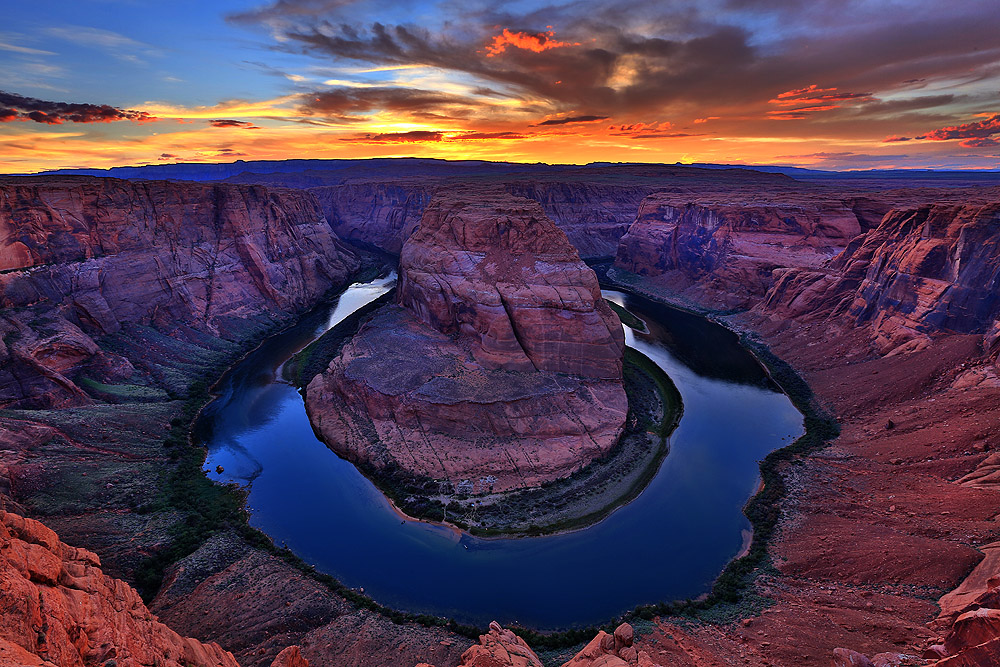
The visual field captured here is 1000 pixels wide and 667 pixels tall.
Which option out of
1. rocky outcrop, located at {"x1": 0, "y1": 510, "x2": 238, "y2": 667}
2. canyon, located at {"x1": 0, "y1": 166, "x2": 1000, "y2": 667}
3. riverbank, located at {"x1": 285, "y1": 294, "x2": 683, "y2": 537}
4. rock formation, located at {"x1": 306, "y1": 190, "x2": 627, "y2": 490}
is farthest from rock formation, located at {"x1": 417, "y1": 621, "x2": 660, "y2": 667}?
rock formation, located at {"x1": 306, "y1": 190, "x2": 627, "y2": 490}

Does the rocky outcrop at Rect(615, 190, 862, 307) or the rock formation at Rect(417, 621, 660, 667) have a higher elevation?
the rocky outcrop at Rect(615, 190, 862, 307)

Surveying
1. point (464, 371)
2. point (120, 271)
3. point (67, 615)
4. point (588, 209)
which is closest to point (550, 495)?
point (464, 371)

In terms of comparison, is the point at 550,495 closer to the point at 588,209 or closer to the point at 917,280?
the point at 917,280

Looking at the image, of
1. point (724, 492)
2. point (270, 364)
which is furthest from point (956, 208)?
point (270, 364)

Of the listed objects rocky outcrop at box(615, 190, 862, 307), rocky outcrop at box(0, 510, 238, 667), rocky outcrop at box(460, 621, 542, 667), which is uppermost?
rocky outcrop at box(615, 190, 862, 307)

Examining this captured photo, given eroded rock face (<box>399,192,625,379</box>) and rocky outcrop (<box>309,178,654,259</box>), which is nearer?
eroded rock face (<box>399,192,625,379</box>)

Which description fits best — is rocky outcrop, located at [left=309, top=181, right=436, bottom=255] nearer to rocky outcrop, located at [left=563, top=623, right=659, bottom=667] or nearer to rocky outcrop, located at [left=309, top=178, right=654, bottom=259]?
rocky outcrop, located at [left=309, top=178, right=654, bottom=259]

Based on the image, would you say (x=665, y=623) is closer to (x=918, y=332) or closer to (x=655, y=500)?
(x=655, y=500)

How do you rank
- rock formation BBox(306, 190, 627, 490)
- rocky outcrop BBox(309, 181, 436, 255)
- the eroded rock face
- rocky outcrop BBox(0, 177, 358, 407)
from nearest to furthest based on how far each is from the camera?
rock formation BBox(306, 190, 627, 490) < rocky outcrop BBox(0, 177, 358, 407) < the eroded rock face < rocky outcrop BBox(309, 181, 436, 255)
